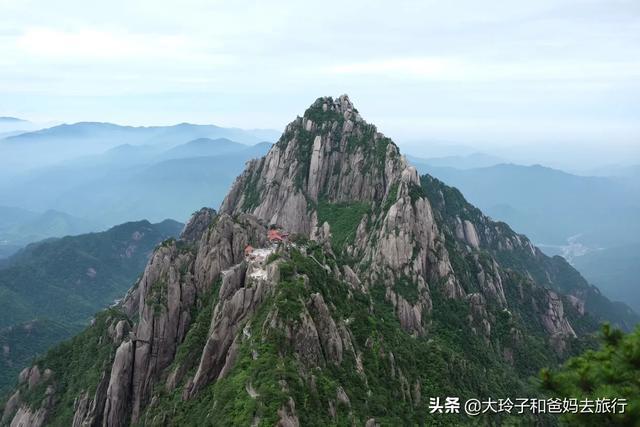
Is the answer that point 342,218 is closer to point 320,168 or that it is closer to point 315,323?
point 320,168

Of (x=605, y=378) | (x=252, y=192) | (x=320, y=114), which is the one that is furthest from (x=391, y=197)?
(x=605, y=378)

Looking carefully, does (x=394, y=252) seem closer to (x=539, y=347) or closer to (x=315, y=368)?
(x=539, y=347)

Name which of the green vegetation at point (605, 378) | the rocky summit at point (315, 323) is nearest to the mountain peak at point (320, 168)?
the rocky summit at point (315, 323)

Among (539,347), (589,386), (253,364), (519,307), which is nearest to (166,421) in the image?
(253,364)

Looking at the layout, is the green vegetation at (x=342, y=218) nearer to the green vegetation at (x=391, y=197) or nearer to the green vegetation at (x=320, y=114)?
the green vegetation at (x=391, y=197)

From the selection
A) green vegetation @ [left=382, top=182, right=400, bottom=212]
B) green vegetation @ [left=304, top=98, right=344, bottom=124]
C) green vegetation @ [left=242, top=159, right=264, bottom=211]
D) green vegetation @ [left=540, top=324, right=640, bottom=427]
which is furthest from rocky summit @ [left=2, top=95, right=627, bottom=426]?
green vegetation @ [left=540, top=324, right=640, bottom=427]

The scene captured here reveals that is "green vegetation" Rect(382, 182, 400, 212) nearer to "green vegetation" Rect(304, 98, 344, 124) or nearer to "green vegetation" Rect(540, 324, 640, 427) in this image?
"green vegetation" Rect(304, 98, 344, 124)

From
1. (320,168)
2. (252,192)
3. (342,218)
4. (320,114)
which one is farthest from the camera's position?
(252,192)
